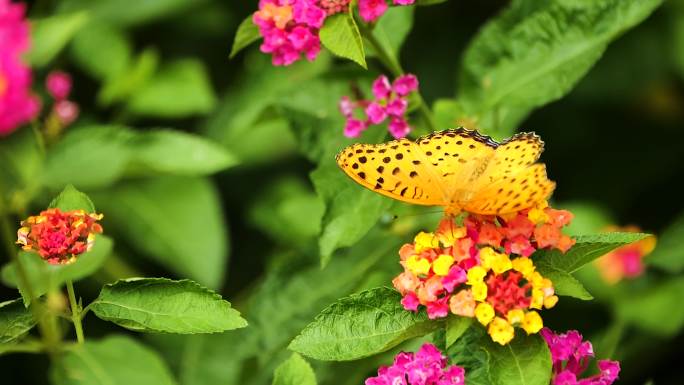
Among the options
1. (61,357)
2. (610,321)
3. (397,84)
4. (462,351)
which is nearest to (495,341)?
(462,351)

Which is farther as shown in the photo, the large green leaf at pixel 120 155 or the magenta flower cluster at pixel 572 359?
the large green leaf at pixel 120 155

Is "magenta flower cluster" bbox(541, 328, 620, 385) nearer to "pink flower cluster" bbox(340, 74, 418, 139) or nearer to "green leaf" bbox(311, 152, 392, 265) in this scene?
"green leaf" bbox(311, 152, 392, 265)

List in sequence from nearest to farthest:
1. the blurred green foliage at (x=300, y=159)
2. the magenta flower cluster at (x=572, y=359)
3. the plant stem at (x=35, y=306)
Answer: the plant stem at (x=35, y=306) → the magenta flower cluster at (x=572, y=359) → the blurred green foliage at (x=300, y=159)

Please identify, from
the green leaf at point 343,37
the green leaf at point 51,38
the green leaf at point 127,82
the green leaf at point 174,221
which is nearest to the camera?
the green leaf at point 343,37

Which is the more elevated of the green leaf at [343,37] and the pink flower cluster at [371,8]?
the pink flower cluster at [371,8]

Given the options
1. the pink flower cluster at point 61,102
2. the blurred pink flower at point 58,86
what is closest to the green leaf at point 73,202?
the pink flower cluster at point 61,102


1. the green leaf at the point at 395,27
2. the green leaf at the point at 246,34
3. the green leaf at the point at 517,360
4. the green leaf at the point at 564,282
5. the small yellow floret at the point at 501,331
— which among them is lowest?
the green leaf at the point at 517,360

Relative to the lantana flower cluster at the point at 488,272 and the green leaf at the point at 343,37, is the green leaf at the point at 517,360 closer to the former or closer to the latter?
the lantana flower cluster at the point at 488,272

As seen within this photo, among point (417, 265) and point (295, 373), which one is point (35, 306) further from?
point (417, 265)
